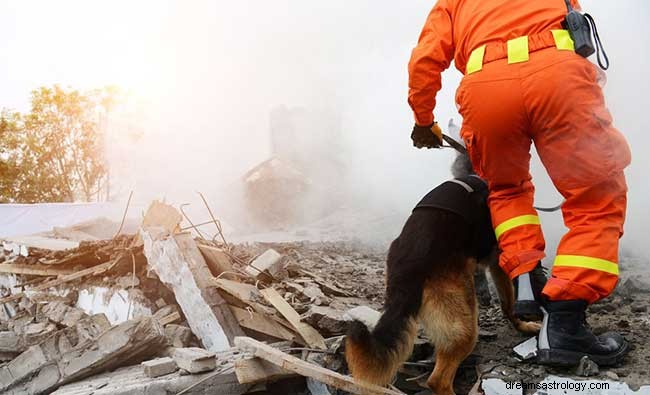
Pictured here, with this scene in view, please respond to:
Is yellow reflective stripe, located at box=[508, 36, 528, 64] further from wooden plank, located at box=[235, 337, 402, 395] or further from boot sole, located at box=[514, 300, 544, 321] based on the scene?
wooden plank, located at box=[235, 337, 402, 395]

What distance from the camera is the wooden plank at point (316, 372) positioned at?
6.67 feet

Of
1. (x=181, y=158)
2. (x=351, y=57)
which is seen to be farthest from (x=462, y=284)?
(x=181, y=158)

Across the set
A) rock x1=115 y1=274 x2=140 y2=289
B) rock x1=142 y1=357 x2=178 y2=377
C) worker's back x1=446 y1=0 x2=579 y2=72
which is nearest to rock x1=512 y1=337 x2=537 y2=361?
worker's back x1=446 y1=0 x2=579 y2=72

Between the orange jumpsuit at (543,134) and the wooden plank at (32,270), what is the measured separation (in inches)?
153

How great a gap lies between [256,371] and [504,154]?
4.93 feet

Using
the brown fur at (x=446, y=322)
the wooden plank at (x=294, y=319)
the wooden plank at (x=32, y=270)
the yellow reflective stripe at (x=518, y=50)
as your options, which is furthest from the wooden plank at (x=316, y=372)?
the wooden plank at (x=32, y=270)

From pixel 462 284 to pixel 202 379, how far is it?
4.31 ft

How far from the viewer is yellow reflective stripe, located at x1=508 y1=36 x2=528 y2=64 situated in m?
1.88

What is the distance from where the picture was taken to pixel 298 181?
12.7 m

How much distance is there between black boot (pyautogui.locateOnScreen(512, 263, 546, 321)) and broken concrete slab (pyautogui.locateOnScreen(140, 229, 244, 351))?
1772 mm

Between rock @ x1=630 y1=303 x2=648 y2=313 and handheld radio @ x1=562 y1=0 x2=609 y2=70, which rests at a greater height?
handheld radio @ x1=562 y1=0 x2=609 y2=70

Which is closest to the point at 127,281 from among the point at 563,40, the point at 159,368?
the point at 159,368

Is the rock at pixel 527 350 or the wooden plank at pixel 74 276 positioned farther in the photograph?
the wooden plank at pixel 74 276

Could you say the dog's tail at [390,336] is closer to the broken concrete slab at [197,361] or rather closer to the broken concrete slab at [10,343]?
the broken concrete slab at [197,361]
